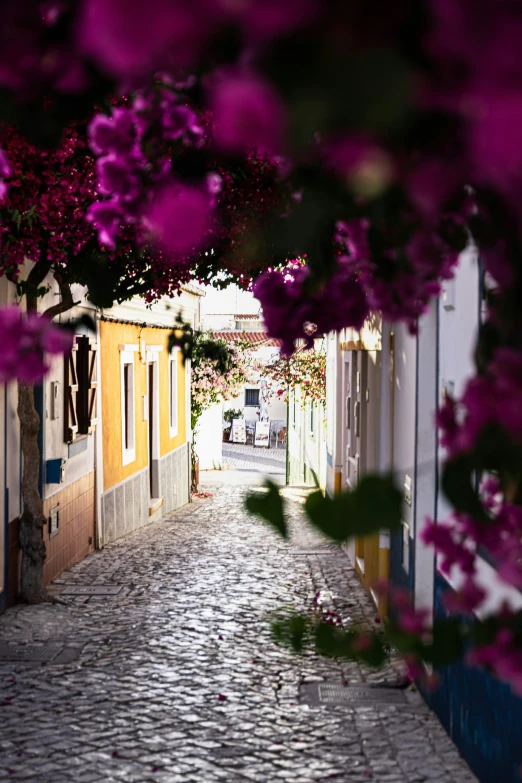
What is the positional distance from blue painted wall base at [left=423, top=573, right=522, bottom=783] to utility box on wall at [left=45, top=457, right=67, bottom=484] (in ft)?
16.6

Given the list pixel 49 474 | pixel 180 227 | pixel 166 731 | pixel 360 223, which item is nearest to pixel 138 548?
pixel 49 474

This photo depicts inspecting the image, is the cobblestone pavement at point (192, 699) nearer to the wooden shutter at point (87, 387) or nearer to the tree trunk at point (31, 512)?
the tree trunk at point (31, 512)

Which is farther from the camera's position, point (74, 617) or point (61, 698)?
point (74, 617)

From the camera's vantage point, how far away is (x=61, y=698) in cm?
654

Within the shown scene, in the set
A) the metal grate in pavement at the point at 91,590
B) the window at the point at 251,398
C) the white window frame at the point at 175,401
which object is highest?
the white window frame at the point at 175,401

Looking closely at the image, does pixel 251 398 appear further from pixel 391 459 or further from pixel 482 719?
pixel 482 719

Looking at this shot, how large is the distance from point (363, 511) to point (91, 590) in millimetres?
9443

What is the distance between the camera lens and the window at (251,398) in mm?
48219

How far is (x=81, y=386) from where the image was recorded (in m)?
12.0

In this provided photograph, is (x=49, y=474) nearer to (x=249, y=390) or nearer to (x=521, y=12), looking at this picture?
(x=521, y=12)

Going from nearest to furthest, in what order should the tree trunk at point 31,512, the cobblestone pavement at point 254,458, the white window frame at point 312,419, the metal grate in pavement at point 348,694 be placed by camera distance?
the metal grate in pavement at point 348,694 → the tree trunk at point 31,512 → the white window frame at point 312,419 → the cobblestone pavement at point 254,458

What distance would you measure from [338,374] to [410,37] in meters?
13.2

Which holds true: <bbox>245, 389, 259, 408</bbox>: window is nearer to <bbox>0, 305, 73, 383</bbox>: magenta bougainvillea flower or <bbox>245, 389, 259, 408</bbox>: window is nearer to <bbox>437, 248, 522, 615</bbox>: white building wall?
<bbox>437, 248, 522, 615</bbox>: white building wall

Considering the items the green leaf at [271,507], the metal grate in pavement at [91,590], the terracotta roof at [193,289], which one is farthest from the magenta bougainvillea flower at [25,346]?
the terracotta roof at [193,289]
